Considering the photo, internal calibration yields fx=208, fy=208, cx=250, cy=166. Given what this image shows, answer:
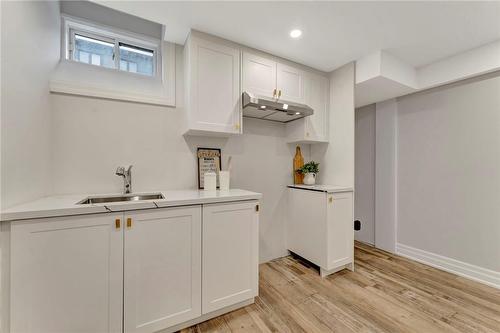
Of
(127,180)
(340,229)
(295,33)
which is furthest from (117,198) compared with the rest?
(340,229)

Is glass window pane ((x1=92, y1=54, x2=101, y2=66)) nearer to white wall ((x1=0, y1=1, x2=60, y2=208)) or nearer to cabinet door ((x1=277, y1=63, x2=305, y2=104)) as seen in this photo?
white wall ((x1=0, y1=1, x2=60, y2=208))

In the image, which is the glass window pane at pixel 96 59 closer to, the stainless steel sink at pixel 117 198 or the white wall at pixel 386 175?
the stainless steel sink at pixel 117 198

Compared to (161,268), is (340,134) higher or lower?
higher

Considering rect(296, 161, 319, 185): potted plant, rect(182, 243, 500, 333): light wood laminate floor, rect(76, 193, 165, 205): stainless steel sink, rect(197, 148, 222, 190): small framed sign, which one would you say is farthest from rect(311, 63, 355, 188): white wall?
rect(76, 193, 165, 205): stainless steel sink

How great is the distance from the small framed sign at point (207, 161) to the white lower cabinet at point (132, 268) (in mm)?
640

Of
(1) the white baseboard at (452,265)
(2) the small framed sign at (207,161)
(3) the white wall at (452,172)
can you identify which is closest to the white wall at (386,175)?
(3) the white wall at (452,172)

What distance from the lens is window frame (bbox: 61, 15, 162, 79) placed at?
178 centimetres

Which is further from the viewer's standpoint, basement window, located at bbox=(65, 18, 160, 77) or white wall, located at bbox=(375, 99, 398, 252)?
white wall, located at bbox=(375, 99, 398, 252)

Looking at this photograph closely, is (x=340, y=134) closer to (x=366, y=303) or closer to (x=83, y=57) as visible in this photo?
(x=366, y=303)

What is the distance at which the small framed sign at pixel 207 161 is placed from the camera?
2.18 m

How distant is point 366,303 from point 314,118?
1.97 metres

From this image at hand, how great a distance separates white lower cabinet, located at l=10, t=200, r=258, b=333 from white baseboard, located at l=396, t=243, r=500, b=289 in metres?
2.28

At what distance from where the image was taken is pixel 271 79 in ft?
7.52

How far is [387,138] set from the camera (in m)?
3.01
